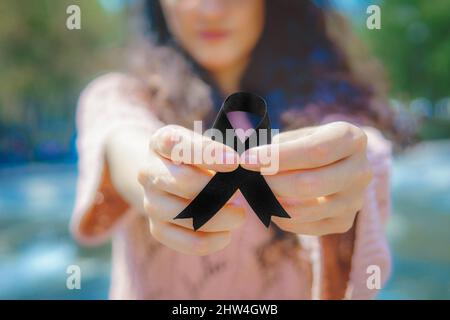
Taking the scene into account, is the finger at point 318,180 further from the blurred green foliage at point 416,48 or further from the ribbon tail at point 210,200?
the blurred green foliage at point 416,48

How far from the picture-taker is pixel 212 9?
525mm

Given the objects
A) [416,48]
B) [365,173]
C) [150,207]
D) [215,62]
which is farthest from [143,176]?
[416,48]

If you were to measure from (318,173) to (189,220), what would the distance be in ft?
0.26

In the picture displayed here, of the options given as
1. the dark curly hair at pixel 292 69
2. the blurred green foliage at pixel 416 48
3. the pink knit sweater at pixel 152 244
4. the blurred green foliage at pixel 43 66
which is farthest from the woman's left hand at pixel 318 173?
the blurred green foliage at pixel 416 48

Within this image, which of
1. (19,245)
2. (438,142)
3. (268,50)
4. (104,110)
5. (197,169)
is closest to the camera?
(197,169)

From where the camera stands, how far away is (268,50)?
0.58 m

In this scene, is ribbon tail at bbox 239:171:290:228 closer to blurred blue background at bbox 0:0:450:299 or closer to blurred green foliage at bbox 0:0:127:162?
blurred blue background at bbox 0:0:450:299

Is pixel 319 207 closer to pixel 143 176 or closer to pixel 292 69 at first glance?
pixel 143 176

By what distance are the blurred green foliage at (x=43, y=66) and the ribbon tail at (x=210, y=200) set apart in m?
1.58

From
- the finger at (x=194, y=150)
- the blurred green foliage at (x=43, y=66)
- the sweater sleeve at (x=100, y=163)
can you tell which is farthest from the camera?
the blurred green foliage at (x=43, y=66)

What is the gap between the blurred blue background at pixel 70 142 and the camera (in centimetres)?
158

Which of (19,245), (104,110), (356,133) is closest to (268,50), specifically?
(104,110)

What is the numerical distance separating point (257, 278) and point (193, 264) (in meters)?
0.07

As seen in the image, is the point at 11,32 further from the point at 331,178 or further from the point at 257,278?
the point at 331,178
